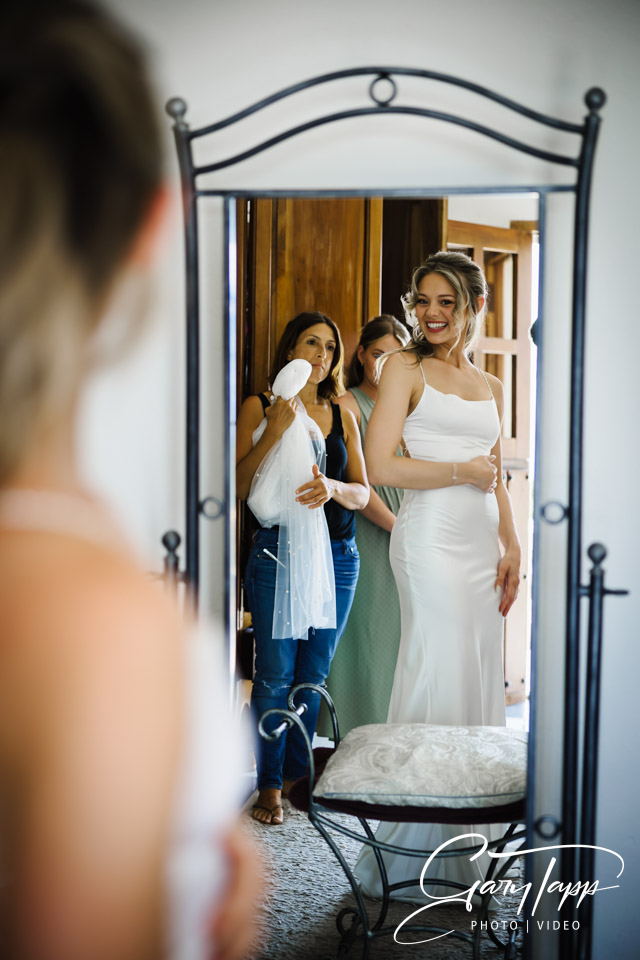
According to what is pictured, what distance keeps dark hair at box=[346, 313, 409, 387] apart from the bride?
0.10 metres

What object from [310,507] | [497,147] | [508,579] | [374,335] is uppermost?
[497,147]

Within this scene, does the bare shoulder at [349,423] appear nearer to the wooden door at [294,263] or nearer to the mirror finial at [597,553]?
the wooden door at [294,263]

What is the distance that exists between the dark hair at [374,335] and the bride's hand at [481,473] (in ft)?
0.97

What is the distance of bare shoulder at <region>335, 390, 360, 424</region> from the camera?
196 centimetres

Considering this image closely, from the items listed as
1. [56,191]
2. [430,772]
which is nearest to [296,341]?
[430,772]

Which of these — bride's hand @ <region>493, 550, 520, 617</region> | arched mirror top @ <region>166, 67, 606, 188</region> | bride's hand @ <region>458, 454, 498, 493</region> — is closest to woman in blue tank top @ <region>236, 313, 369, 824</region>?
bride's hand @ <region>458, 454, 498, 493</region>

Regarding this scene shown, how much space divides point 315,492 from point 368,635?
422 mm

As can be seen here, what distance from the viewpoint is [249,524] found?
5.67 feet

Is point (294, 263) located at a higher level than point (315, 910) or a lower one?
higher

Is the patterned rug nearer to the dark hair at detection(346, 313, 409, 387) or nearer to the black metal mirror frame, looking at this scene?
the black metal mirror frame

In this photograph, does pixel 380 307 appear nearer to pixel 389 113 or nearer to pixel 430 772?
pixel 389 113

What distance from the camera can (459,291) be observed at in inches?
66.7

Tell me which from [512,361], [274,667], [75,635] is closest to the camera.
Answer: [75,635]

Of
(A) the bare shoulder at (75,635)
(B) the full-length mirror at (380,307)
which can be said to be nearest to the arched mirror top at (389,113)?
(B) the full-length mirror at (380,307)
